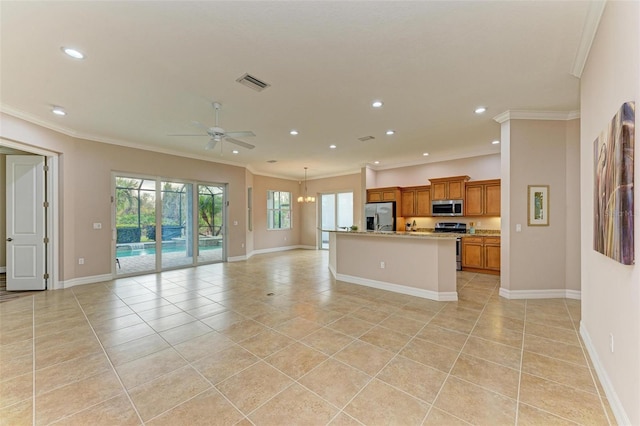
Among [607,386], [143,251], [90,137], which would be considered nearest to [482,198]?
[607,386]

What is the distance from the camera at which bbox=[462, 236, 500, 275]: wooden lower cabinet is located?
5.91 meters

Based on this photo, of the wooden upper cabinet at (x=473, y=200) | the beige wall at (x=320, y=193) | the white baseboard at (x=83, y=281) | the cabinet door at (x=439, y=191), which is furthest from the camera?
the beige wall at (x=320, y=193)

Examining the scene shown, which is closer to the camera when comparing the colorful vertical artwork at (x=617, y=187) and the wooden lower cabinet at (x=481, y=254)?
the colorful vertical artwork at (x=617, y=187)

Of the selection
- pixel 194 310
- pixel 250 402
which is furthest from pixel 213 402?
pixel 194 310

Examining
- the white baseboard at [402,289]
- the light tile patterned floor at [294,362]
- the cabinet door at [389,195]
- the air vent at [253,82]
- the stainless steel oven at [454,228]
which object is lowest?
the light tile patterned floor at [294,362]

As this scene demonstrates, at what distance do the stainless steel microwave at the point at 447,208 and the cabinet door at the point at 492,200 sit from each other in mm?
523

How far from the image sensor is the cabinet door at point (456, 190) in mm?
6625

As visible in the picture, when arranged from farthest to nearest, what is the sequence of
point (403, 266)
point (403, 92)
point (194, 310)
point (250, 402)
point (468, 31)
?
point (403, 266)
point (194, 310)
point (403, 92)
point (468, 31)
point (250, 402)

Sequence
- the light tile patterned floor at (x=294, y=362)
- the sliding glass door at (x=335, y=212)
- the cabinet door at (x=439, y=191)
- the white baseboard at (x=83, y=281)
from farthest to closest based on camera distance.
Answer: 1. the sliding glass door at (x=335, y=212)
2. the cabinet door at (x=439, y=191)
3. the white baseboard at (x=83, y=281)
4. the light tile patterned floor at (x=294, y=362)

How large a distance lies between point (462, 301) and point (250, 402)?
11.5 feet

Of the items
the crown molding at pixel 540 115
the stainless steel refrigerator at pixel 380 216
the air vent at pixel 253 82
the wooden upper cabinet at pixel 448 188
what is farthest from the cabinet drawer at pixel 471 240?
the air vent at pixel 253 82

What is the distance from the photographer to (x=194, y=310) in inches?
150

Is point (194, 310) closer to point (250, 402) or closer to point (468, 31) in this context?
point (250, 402)

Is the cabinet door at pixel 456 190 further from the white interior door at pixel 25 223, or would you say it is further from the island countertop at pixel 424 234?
the white interior door at pixel 25 223
